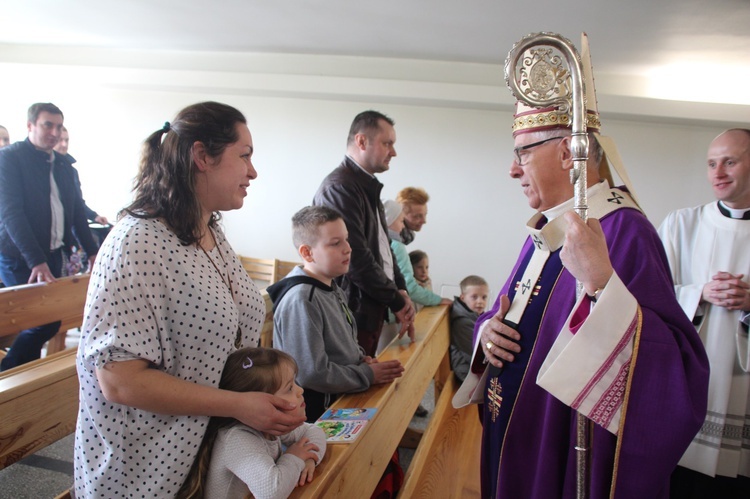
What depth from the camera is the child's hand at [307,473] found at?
123 cm

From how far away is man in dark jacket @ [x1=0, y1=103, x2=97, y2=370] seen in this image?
10.6ft

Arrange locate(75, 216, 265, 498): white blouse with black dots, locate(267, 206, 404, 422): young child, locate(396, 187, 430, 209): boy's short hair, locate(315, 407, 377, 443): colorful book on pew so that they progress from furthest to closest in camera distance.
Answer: locate(396, 187, 430, 209): boy's short hair, locate(267, 206, 404, 422): young child, locate(315, 407, 377, 443): colorful book on pew, locate(75, 216, 265, 498): white blouse with black dots

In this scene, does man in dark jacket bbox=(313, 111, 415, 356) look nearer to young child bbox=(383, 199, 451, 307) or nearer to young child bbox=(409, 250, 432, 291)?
young child bbox=(383, 199, 451, 307)

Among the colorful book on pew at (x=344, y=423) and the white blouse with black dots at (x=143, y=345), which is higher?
the white blouse with black dots at (x=143, y=345)

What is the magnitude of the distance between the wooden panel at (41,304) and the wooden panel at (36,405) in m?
1.05

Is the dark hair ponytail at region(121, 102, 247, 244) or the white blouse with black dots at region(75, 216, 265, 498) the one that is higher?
the dark hair ponytail at region(121, 102, 247, 244)

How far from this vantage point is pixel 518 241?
20.5 ft

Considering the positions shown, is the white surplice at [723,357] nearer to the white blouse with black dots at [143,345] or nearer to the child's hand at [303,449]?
the child's hand at [303,449]

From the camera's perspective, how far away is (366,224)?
9.25ft

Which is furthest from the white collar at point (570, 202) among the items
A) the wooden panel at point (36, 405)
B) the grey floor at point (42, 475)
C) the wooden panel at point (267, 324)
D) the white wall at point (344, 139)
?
the white wall at point (344, 139)

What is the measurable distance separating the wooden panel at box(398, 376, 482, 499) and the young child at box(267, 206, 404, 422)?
593 mm

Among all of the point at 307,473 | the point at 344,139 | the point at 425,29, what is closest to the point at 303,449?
the point at 307,473

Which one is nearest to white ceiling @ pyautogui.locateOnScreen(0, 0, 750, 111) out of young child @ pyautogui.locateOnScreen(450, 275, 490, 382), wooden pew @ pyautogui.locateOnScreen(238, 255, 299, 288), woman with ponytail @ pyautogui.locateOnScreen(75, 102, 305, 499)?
young child @ pyautogui.locateOnScreen(450, 275, 490, 382)

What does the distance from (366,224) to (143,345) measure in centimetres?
185
